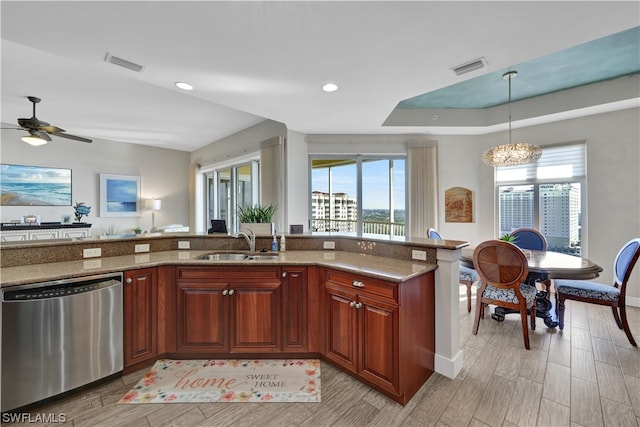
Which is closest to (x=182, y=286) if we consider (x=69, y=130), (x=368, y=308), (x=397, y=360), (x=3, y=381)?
(x=3, y=381)

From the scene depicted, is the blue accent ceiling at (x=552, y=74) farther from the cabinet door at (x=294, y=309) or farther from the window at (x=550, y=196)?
the cabinet door at (x=294, y=309)

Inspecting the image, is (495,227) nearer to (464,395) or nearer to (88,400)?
(464,395)

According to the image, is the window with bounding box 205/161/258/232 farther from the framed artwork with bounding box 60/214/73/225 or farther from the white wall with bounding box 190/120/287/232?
the framed artwork with bounding box 60/214/73/225

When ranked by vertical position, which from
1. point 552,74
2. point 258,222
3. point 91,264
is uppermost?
point 552,74

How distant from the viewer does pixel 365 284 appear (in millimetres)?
1941

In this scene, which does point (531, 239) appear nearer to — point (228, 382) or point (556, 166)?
point (556, 166)

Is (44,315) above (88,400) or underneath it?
above

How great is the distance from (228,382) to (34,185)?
599 cm

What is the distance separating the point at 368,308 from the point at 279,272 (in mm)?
793

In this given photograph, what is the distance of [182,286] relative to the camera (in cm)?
225

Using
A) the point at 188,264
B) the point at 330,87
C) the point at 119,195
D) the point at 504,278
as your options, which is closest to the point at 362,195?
the point at 330,87

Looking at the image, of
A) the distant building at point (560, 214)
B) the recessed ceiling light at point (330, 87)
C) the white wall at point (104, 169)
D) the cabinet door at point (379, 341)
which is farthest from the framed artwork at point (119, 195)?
the distant building at point (560, 214)

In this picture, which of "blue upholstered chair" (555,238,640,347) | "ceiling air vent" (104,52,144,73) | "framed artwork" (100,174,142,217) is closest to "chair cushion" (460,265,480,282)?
"blue upholstered chair" (555,238,640,347)

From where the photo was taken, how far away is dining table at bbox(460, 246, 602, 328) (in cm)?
253
